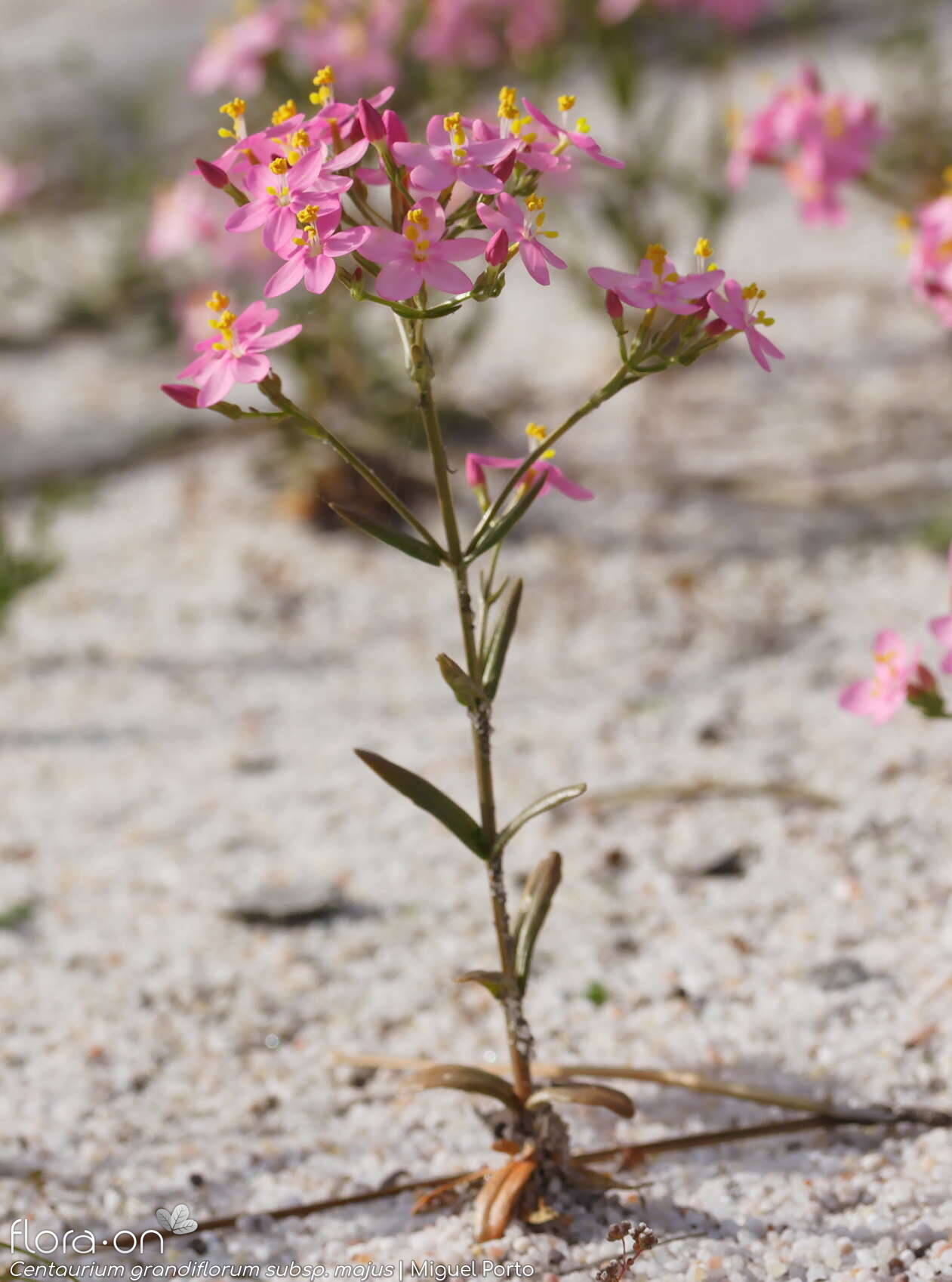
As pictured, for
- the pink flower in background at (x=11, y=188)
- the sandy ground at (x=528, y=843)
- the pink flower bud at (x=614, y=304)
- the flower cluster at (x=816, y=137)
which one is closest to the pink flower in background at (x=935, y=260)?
the flower cluster at (x=816, y=137)

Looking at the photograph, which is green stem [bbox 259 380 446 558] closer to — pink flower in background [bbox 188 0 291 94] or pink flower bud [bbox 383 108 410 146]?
pink flower bud [bbox 383 108 410 146]

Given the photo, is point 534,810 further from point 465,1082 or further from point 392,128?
point 392,128

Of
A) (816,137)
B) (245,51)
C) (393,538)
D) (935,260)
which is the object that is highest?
(245,51)

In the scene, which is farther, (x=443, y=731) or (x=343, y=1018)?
(x=443, y=731)

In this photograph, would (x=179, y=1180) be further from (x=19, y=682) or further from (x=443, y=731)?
(x=19, y=682)

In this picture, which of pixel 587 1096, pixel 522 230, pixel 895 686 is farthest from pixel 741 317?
pixel 587 1096

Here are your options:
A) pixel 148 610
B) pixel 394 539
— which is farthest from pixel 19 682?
pixel 394 539
